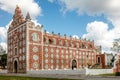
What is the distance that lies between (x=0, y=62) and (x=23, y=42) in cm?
4541

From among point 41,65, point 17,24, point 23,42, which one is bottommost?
point 41,65

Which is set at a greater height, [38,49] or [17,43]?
[17,43]

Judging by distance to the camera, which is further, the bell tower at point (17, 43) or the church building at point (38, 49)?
the bell tower at point (17, 43)

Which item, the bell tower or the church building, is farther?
the bell tower

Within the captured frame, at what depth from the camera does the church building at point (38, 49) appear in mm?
70438

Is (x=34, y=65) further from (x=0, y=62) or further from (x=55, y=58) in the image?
(x=0, y=62)

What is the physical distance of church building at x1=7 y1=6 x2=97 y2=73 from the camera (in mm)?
70438

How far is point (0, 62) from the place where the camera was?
368ft

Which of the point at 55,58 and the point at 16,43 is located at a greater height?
the point at 16,43

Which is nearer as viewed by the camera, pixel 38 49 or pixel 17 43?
pixel 38 49

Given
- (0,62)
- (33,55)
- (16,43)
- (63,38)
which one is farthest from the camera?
(0,62)

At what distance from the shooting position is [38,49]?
72.7m

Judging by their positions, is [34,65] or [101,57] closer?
[34,65]

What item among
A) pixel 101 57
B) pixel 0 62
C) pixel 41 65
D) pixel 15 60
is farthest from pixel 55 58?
pixel 0 62
